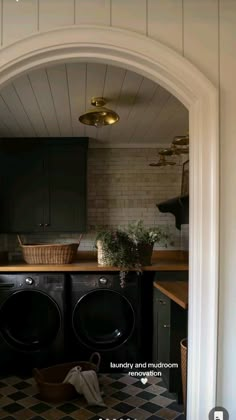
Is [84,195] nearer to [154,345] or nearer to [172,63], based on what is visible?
[154,345]

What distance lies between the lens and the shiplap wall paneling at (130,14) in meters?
1.54

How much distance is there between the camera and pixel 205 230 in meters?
1.54

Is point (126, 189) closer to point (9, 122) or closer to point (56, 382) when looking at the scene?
point (9, 122)

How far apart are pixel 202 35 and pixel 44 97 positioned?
4.55ft

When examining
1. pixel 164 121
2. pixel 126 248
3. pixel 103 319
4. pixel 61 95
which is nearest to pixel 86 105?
pixel 61 95

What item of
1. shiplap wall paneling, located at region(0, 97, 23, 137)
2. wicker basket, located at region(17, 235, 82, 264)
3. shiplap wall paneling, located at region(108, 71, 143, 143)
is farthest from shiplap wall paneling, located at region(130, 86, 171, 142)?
wicker basket, located at region(17, 235, 82, 264)

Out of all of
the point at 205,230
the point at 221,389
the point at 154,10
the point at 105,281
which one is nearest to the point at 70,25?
the point at 154,10

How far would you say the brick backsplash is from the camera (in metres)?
4.03

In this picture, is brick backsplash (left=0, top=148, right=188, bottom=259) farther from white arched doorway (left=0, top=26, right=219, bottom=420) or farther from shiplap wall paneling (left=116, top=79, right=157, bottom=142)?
white arched doorway (left=0, top=26, right=219, bottom=420)

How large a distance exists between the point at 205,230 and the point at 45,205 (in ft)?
8.08

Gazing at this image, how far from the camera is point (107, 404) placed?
104 inches

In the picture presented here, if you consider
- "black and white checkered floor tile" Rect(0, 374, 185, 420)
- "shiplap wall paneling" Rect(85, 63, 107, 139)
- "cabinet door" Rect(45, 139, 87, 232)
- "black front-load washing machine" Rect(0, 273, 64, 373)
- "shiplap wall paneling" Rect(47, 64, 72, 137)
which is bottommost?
Answer: "black and white checkered floor tile" Rect(0, 374, 185, 420)

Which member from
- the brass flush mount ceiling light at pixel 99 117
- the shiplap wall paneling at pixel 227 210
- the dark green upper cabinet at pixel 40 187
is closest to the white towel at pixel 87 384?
the shiplap wall paneling at pixel 227 210

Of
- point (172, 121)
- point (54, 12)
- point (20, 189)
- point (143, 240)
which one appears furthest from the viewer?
point (20, 189)
